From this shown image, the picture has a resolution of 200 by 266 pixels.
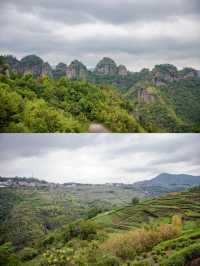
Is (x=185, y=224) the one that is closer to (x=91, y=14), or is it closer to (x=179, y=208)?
(x=179, y=208)

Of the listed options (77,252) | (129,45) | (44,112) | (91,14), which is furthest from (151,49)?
(77,252)

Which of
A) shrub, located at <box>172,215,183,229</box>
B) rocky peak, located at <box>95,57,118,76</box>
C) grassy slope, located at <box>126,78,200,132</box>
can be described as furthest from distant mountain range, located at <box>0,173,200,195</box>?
rocky peak, located at <box>95,57,118,76</box>

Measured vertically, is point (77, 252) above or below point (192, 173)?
below

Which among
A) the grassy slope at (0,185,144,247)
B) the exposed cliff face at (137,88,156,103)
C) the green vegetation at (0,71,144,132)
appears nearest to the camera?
the green vegetation at (0,71,144,132)

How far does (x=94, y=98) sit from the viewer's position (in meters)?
3.44

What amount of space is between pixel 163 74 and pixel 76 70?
0.56m

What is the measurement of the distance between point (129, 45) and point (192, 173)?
91 centimetres

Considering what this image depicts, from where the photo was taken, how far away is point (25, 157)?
344 centimetres

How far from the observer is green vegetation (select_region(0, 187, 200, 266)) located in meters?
3.36

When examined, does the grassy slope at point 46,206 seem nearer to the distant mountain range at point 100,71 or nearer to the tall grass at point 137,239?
the tall grass at point 137,239

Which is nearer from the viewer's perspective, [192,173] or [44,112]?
[44,112]

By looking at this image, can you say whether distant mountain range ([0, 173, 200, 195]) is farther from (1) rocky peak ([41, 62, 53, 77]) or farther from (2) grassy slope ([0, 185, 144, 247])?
(1) rocky peak ([41, 62, 53, 77])

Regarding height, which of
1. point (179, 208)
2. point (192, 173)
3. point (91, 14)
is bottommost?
point (179, 208)

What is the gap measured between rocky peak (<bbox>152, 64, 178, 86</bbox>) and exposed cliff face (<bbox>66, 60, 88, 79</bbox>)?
17.4 inches
